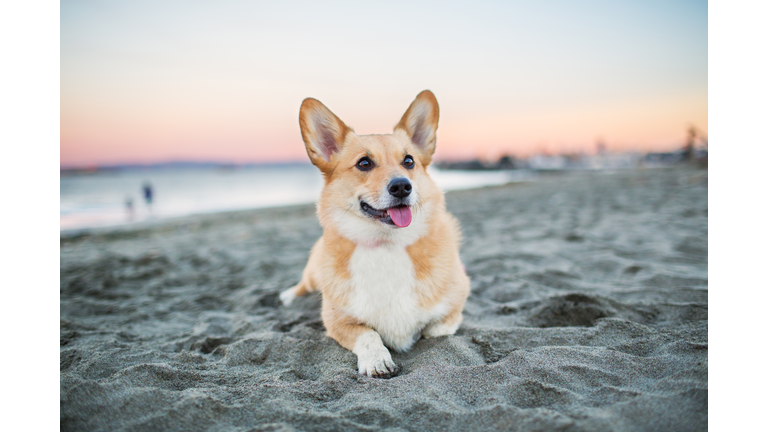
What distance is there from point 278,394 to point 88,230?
9.79m

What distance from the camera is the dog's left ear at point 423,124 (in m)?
2.76

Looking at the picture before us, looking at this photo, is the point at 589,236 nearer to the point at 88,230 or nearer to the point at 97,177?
the point at 88,230

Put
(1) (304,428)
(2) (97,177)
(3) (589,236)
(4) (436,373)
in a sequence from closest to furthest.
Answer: (1) (304,428)
(4) (436,373)
(3) (589,236)
(2) (97,177)

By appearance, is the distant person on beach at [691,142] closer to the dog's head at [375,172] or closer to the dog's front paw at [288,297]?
the dog's head at [375,172]

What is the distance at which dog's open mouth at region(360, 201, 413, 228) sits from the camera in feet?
7.37

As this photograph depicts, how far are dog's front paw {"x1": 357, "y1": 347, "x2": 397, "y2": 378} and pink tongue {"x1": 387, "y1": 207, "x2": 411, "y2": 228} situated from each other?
74 cm

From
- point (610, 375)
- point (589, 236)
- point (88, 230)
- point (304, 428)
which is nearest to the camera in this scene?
point (304, 428)

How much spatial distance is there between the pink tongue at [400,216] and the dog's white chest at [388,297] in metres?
0.21

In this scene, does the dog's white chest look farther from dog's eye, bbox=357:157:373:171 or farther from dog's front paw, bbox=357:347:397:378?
dog's eye, bbox=357:157:373:171

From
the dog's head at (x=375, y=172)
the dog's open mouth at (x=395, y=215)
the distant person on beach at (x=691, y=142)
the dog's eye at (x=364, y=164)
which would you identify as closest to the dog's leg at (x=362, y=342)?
the dog's head at (x=375, y=172)

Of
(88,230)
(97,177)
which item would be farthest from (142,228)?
(97,177)

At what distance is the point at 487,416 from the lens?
1.52 metres

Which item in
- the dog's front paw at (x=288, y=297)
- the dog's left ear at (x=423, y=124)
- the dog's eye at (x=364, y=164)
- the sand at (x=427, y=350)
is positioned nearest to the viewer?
the sand at (x=427, y=350)

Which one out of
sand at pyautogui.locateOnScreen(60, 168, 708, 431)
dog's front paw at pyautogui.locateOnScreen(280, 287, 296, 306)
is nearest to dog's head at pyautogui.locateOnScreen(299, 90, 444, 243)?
sand at pyautogui.locateOnScreen(60, 168, 708, 431)
